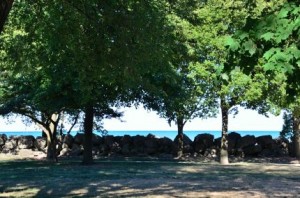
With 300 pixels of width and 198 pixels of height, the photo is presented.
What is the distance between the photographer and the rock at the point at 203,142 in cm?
3186

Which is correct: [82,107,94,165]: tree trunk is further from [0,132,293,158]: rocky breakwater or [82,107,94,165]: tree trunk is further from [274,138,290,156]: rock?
[274,138,290,156]: rock

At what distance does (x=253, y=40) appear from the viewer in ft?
15.6

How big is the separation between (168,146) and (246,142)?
213 inches

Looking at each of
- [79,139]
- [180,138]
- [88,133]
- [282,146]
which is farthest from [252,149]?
[88,133]

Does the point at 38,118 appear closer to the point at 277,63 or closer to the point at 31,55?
the point at 31,55

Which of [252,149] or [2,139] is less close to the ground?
[2,139]

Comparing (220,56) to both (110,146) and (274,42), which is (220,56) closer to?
(110,146)

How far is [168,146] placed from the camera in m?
32.3

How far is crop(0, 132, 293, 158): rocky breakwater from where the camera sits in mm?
31047

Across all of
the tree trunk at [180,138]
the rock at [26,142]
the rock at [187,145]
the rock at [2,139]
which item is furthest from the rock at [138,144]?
the rock at [2,139]

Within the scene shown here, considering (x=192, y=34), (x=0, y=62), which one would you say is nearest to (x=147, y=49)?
(x=0, y=62)

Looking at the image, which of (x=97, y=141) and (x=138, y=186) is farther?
(x=97, y=141)

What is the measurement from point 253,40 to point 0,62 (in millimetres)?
12100

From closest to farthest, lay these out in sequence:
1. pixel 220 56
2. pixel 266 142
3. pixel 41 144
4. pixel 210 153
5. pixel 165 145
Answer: pixel 220 56, pixel 266 142, pixel 210 153, pixel 165 145, pixel 41 144
